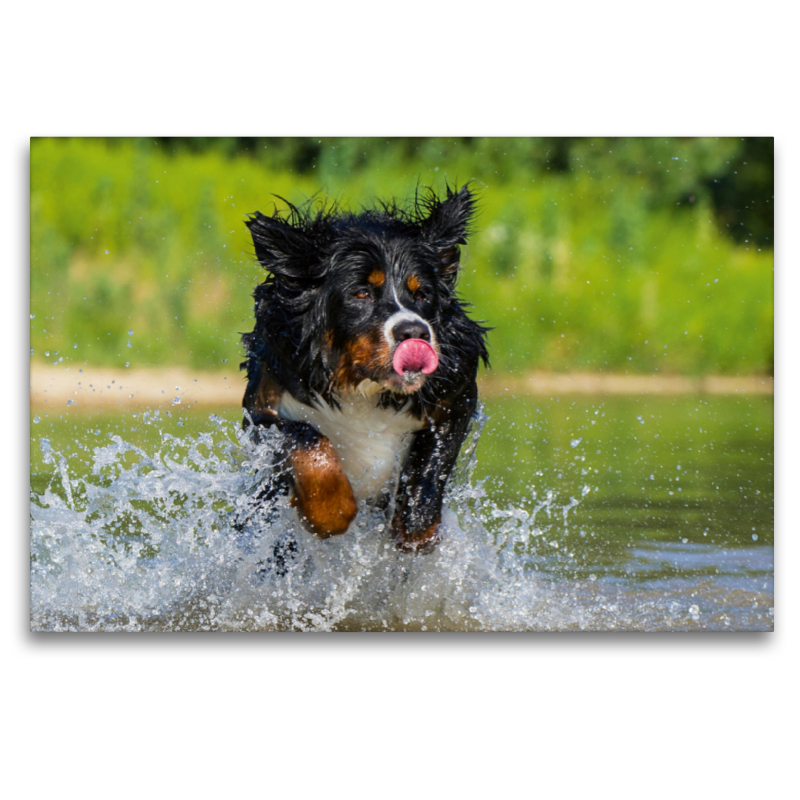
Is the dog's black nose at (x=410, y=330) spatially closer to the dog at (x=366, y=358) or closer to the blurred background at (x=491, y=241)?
the dog at (x=366, y=358)

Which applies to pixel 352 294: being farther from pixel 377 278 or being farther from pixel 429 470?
pixel 429 470

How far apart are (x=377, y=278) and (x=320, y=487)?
2.27 ft

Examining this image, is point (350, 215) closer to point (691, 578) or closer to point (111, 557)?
point (111, 557)

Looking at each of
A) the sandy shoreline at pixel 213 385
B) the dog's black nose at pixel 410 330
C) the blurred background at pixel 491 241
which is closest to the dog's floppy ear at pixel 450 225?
the dog's black nose at pixel 410 330

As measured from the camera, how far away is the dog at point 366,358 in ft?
11.7

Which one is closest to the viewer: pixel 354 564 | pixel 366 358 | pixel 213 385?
pixel 366 358

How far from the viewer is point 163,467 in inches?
167

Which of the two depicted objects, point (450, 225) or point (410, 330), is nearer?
point (410, 330)

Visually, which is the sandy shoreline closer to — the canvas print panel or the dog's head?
the canvas print panel

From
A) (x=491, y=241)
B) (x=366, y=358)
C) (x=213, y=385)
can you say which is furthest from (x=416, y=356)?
(x=491, y=241)

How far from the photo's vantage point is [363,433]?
12.7 ft

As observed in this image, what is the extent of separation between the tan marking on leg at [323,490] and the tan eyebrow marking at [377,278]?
54 centimetres

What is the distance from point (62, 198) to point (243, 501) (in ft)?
6.90
